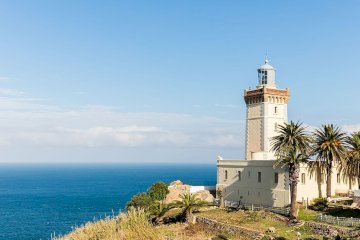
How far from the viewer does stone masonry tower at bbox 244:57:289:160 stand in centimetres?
5619

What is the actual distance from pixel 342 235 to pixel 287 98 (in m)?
27.4

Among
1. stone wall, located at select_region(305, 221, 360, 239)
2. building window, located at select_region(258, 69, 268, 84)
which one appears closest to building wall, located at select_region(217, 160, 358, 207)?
stone wall, located at select_region(305, 221, 360, 239)

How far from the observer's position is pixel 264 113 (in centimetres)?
5644

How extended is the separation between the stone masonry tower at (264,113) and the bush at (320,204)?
11725mm

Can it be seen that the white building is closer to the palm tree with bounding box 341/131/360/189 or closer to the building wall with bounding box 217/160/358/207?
the building wall with bounding box 217/160/358/207

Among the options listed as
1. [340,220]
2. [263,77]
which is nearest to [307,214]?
[340,220]

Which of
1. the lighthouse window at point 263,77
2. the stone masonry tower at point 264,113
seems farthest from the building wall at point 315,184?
the lighthouse window at point 263,77

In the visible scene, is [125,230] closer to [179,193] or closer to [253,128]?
[253,128]

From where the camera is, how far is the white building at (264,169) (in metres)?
46.9

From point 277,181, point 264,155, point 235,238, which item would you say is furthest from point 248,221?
point 264,155

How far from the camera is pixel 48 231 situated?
223 feet

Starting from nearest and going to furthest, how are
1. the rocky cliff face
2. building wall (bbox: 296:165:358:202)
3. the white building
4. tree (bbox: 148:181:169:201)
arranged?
building wall (bbox: 296:165:358:202), the white building, the rocky cliff face, tree (bbox: 148:181:169:201)

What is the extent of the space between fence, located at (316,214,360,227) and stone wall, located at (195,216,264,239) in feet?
21.2

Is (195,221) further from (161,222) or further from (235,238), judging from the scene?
(235,238)
